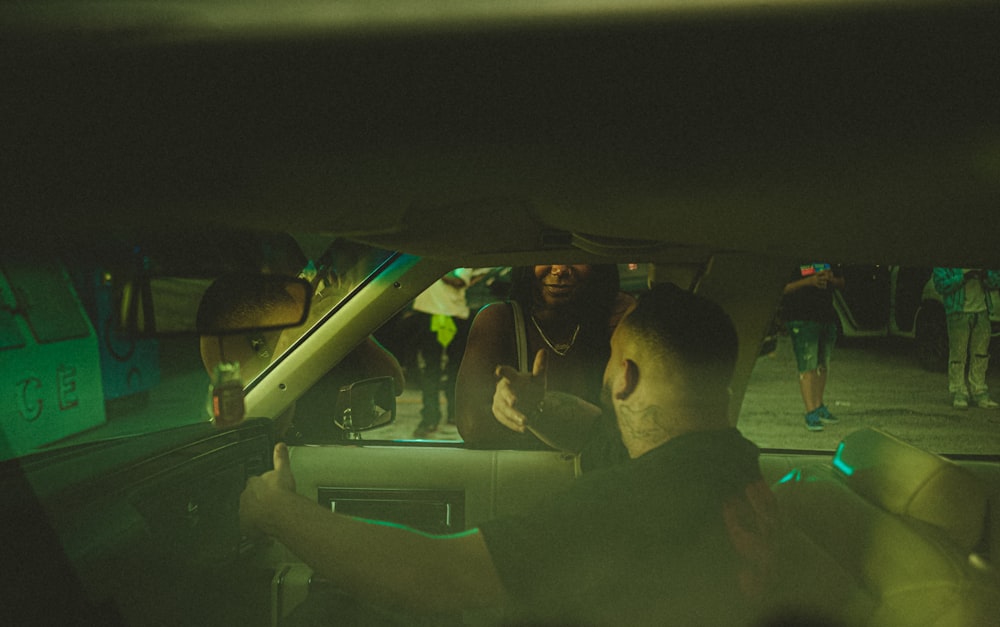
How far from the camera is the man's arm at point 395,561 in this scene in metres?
1.34

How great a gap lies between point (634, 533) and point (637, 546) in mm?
28

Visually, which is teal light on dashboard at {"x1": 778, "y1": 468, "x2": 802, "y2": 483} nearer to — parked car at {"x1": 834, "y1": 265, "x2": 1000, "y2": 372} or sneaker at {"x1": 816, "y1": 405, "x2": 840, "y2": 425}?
sneaker at {"x1": 816, "y1": 405, "x2": 840, "y2": 425}

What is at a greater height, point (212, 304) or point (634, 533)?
point (212, 304)

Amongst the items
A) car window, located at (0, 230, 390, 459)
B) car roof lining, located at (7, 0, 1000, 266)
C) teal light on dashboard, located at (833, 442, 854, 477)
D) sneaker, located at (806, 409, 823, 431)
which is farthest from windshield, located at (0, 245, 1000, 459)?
teal light on dashboard, located at (833, 442, 854, 477)

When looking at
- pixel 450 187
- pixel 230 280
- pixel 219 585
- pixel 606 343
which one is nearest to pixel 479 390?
pixel 606 343

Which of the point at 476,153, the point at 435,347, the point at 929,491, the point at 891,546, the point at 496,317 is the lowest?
the point at 435,347

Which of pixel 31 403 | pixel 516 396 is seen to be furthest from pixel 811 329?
pixel 31 403

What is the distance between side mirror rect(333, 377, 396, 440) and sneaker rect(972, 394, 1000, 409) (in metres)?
7.91

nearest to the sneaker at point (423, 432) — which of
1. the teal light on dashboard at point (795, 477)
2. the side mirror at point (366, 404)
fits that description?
the side mirror at point (366, 404)

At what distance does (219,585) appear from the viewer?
6.95 feet

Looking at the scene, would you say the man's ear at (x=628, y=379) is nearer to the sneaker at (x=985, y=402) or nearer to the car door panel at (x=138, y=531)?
the car door panel at (x=138, y=531)

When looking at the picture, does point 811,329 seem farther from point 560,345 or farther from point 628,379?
point 628,379

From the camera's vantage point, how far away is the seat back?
5.25 ft

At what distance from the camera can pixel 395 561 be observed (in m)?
1.36
